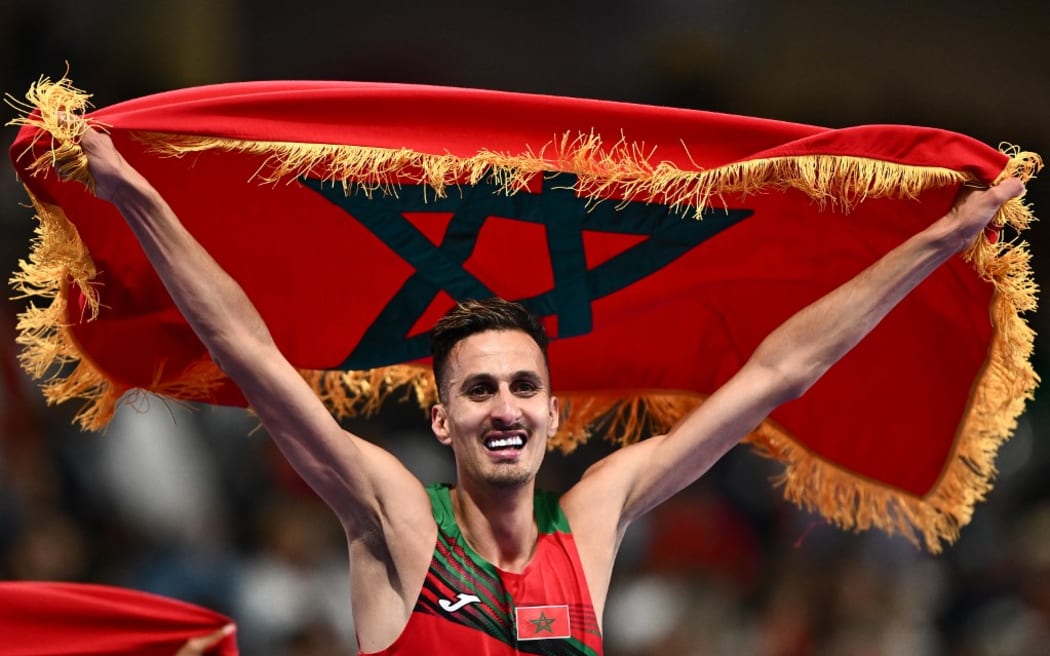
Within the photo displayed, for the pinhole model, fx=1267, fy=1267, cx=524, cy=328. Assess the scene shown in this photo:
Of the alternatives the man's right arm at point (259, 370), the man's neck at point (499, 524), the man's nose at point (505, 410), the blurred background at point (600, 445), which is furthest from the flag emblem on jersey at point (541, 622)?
the blurred background at point (600, 445)

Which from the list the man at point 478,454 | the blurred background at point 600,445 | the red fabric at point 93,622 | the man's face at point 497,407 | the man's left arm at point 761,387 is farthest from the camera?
the blurred background at point 600,445

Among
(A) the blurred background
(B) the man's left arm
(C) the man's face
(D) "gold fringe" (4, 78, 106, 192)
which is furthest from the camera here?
(A) the blurred background

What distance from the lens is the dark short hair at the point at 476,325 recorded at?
2.57 meters

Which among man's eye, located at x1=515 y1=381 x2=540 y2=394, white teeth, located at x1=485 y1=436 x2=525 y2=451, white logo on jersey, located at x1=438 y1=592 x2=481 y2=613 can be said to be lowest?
white logo on jersey, located at x1=438 y1=592 x2=481 y2=613

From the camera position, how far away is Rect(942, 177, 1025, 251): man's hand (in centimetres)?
260

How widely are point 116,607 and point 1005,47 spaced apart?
16.9ft

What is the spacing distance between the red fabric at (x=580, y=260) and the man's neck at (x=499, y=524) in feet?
1.90

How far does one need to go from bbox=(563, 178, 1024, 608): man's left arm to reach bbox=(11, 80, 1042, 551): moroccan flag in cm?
14

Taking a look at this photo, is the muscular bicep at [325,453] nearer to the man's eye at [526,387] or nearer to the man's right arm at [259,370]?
the man's right arm at [259,370]

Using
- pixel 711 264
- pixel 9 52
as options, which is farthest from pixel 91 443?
pixel 711 264

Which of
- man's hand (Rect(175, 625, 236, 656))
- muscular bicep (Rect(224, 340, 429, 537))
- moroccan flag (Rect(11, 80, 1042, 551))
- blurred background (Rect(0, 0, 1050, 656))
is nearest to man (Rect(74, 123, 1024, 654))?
muscular bicep (Rect(224, 340, 429, 537))

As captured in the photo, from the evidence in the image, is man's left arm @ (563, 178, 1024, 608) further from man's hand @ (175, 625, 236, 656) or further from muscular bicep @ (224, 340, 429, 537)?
man's hand @ (175, 625, 236, 656)

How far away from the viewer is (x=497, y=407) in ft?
8.09

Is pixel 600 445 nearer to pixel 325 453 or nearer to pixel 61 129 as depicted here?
pixel 325 453
